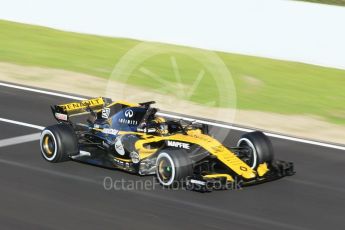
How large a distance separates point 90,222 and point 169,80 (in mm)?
10479

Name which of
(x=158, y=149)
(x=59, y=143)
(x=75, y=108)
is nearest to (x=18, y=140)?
(x=75, y=108)

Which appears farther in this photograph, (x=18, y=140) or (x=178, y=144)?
(x=18, y=140)

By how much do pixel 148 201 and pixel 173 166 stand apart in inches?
26.5

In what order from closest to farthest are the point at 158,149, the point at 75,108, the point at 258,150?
1. the point at 258,150
2. the point at 158,149
3. the point at 75,108

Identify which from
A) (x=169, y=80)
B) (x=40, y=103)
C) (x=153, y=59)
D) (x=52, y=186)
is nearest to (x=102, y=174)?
(x=52, y=186)

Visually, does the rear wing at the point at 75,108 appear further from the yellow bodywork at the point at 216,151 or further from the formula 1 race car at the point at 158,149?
the yellow bodywork at the point at 216,151

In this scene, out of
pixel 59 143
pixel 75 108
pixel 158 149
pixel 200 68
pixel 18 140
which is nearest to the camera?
pixel 158 149

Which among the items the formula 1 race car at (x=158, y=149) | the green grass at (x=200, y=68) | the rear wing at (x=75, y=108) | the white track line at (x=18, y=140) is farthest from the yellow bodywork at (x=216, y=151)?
the green grass at (x=200, y=68)

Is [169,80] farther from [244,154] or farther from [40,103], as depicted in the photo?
[244,154]

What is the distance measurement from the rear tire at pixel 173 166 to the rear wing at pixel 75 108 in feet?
8.86

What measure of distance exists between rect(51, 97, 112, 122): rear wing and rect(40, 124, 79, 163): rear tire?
0.57 metres

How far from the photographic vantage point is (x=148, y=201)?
11.9 m

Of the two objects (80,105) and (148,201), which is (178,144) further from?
(80,105)

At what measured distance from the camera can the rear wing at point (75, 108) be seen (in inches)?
560
